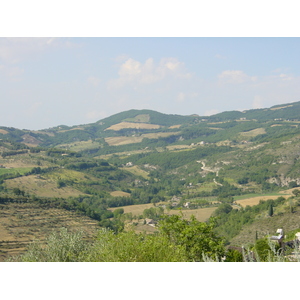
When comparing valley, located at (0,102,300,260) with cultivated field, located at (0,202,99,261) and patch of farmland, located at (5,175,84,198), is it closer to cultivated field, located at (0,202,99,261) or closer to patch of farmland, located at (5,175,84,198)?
cultivated field, located at (0,202,99,261)

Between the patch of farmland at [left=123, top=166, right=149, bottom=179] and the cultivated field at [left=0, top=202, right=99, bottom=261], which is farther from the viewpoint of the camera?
the patch of farmland at [left=123, top=166, right=149, bottom=179]

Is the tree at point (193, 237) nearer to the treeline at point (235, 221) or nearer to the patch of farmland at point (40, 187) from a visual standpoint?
the treeline at point (235, 221)

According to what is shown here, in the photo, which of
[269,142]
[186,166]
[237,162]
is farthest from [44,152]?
[269,142]

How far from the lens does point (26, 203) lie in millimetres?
53188

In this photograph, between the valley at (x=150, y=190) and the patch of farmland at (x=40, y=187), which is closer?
the valley at (x=150, y=190)

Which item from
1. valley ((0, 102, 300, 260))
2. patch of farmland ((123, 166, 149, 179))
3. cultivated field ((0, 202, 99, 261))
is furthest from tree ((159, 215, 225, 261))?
patch of farmland ((123, 166, 149, 179))

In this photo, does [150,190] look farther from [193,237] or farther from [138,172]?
[193,237]

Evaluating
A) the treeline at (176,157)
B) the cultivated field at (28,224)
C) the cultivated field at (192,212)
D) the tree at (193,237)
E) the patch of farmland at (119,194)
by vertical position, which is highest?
the treeline at (176,157)

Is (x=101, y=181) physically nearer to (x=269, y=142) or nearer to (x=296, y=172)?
(x=296, y=172)

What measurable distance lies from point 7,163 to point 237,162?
277 feet

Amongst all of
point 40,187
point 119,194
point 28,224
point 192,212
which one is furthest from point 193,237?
point 119,194

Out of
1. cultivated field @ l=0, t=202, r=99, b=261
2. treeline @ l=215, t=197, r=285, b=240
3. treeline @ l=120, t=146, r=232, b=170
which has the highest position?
treeline @ l=120, t=146, r=232, b=170

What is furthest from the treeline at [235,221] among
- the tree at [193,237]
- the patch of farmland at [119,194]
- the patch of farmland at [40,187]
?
the patch of farmland at [119,194]

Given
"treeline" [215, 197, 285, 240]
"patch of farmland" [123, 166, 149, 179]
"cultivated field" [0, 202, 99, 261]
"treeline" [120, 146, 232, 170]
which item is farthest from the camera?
"treeline" [120, 146, 232, 170]
